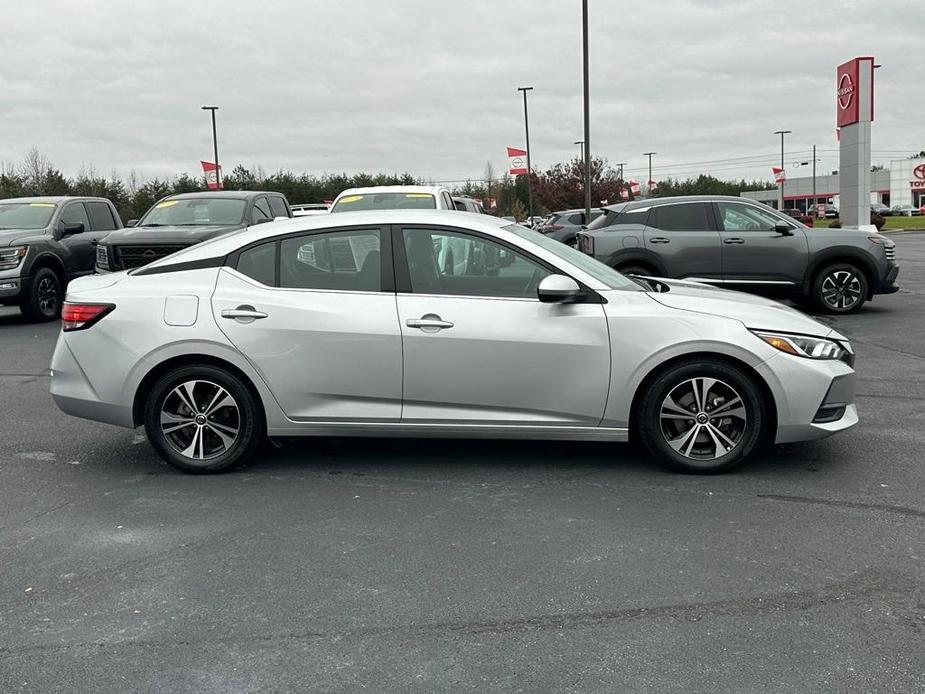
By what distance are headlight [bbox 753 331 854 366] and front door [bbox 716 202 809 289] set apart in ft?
26.3

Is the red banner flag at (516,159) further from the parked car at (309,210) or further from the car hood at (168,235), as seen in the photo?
the car hood at (168,235)

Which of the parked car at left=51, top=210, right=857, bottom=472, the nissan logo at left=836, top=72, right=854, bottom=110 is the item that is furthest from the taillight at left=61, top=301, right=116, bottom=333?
the nissan logo at left=836, top=72, right=854, bottom=110

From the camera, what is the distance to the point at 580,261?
615 centimetres

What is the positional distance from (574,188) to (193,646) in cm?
6869

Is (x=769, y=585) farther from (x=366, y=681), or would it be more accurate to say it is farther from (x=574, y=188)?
(x=574, y=188)

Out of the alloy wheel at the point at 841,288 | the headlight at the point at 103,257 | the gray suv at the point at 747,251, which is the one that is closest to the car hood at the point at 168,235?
the headlight at the point at 103,257

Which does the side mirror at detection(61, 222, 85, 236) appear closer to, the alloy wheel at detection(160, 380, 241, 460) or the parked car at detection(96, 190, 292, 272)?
the parked car at detection(96, 190, 292, 272)

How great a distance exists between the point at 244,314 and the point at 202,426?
0.74 m

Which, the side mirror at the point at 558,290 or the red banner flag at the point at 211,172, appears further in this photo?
the red banner flag at the point at 211,172

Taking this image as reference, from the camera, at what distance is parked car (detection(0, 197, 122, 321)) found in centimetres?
1449

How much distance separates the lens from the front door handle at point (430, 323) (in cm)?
567

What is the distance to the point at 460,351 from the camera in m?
5.67

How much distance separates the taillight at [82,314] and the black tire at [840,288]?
1050 centimetres

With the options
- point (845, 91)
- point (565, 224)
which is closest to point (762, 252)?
point (565, 224)
